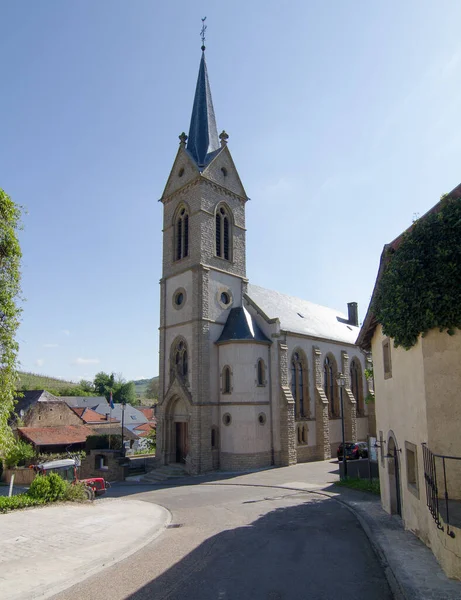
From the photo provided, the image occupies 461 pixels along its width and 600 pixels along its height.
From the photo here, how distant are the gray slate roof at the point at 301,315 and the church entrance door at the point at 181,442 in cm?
957

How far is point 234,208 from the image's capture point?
32438mm

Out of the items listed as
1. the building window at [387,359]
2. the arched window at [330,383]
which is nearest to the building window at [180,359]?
the arched window at [330,383]

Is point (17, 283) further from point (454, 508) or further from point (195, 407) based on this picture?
point (195, 407)

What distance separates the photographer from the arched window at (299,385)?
30828mm

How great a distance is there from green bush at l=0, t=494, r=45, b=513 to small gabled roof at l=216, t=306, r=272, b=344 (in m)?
14.7

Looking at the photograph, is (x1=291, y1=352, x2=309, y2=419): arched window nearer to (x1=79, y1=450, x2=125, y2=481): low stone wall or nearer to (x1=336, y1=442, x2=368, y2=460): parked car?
(x1=336, y1=442, x2=368, y2=460): parked car

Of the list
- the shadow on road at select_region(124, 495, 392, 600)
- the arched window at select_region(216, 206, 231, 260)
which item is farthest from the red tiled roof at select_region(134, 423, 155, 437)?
the shadow on road at select_region(124, 495, 392, 600)

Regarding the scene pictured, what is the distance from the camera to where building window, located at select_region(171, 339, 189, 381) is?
2847cm

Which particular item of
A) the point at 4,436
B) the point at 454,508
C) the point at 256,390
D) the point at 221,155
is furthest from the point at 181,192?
the point at 454,508

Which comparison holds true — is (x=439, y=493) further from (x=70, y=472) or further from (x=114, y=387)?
(x=114, y=387)

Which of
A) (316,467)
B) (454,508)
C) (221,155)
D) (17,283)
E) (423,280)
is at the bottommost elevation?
(316,467)

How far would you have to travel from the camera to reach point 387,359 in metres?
13.5

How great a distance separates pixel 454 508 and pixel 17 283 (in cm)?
1288

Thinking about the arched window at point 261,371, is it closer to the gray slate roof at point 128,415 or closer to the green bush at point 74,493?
the green bush at point 74,493
